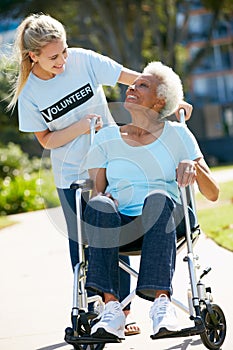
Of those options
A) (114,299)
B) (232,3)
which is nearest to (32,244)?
(114,299)

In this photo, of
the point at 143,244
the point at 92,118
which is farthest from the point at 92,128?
the point at 143,244

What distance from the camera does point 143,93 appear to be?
4.57 metres

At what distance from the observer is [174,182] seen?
14.9ft

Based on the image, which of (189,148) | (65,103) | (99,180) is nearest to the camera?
(189,148)

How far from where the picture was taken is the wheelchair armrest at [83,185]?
14.9 feet

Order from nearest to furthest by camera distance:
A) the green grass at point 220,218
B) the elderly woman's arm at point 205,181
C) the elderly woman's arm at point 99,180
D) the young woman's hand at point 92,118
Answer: the elderly woman's arm at point 205,181 < the elderly woman's arm at point 99,180 < the young woman's hand at point 92,118 < the green grass at point 220,218

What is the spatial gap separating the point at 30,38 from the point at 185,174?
1.15 metres

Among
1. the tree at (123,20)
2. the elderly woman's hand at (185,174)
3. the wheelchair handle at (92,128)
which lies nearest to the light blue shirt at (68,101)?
the wheelchair handle at (92,128)

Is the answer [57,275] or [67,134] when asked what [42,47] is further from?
[57,275]

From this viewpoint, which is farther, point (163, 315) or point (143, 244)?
point (143, 244)

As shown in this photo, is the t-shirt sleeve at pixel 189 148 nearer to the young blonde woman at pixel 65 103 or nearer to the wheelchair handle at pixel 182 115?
the wheelchair handle at pixel 182 115

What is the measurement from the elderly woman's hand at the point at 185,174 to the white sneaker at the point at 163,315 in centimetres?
55

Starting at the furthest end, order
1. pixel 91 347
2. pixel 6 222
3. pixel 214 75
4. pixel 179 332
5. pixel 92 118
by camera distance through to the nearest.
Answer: pixel 214 75 < pixel 6 222 < pixel 92 118 < pixel 91 347 < pixel 179 332

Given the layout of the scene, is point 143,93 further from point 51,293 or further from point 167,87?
point 51,293
